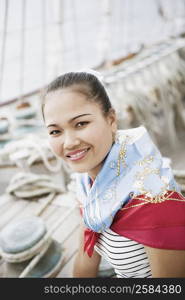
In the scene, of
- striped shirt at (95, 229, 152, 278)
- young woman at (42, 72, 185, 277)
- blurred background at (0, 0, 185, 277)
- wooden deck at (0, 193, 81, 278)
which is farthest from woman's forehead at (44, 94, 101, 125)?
wooden deck at (0, 193, 81, 278)

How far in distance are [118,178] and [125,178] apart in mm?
18

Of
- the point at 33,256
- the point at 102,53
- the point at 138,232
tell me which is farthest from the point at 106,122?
the point at 102,53

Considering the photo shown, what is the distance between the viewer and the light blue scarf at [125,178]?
2.19 ft

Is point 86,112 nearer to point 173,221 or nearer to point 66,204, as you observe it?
point 173,221

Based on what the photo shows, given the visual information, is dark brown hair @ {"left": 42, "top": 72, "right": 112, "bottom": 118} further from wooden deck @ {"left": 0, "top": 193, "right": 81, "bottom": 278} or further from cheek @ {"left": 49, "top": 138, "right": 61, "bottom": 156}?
wooden deck @ {"left": 0, "top": 193, "right": 81, "bottom": 278}

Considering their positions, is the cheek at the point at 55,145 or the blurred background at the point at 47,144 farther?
the blurred background at the point at 47,144

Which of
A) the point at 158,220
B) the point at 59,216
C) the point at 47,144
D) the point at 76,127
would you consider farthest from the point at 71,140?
the point at 47,144

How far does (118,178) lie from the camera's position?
0.70 metres

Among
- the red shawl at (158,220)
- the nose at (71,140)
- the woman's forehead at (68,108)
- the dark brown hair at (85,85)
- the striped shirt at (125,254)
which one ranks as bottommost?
the striped shirt at (125,254)

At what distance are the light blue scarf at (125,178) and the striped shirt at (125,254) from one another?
40 mm

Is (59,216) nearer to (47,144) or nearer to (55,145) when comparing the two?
(47,144)

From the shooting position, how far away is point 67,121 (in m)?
0.66

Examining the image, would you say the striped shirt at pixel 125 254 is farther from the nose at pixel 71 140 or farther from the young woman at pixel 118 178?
the nose at pixel 71 140

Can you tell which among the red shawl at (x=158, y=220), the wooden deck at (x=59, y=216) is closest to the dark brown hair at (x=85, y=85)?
the red shawl at (x=158, y=220)
